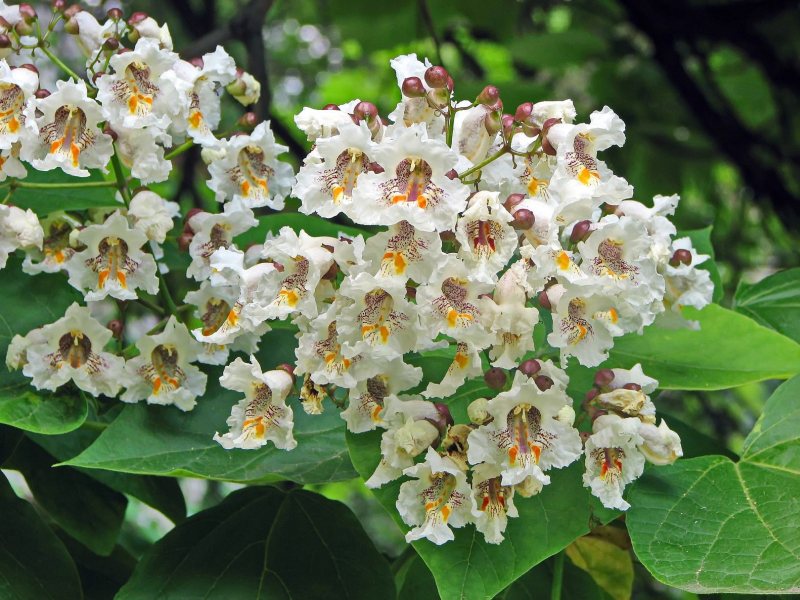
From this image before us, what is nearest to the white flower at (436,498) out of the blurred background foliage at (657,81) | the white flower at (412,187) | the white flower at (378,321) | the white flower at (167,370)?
the white flower at (378,321)

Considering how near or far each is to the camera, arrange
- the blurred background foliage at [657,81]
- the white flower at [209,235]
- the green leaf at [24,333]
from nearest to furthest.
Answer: the green leaf at [24,333]
the white flower at [209,235]
the blurred background foliage at [657,81]

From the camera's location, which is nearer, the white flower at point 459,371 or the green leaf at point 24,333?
the white flower at point 459,371

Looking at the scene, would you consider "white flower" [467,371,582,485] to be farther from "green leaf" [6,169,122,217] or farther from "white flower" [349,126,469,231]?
"green leaf" [6,169,122,217]

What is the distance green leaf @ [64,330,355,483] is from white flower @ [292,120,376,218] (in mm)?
288

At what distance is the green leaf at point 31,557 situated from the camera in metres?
1.10

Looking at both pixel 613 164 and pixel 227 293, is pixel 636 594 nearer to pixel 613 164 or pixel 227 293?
pixel 613 164

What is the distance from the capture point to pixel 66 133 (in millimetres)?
1029

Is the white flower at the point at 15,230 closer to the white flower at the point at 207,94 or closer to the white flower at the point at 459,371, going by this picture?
the white flower at the point at 207,94

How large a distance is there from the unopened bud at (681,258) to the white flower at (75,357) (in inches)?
24.1

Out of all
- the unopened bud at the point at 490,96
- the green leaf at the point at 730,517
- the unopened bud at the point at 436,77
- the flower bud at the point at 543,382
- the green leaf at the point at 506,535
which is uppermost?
the unopened bud at the point at 436,77

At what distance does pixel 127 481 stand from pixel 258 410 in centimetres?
33

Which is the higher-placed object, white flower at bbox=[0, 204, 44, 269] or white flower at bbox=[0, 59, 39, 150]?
white flower at bbox=[0, 59, 39, 150]

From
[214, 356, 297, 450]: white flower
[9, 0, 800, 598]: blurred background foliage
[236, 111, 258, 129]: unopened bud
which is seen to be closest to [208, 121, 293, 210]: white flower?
[236, 111, 258, 129]: unopened bud

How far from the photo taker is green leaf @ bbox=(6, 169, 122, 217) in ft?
4.04
